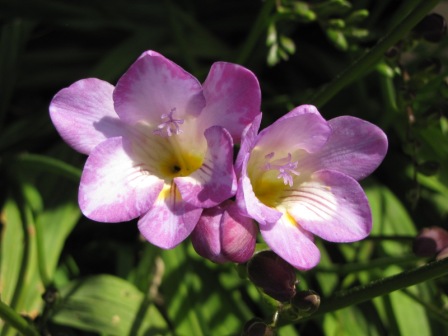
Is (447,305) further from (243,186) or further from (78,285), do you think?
(78,285)

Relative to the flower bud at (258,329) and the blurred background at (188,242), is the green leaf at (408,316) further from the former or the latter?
the flower bud at (258,329)

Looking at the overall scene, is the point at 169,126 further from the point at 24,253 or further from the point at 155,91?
the point at 24,253

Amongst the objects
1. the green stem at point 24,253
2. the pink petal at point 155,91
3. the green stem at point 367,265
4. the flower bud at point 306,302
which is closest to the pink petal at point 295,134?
the pink petal at point 155,91

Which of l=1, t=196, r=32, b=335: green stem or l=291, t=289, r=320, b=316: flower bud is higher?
l=291, t=289, r=320, b=316: flower bud

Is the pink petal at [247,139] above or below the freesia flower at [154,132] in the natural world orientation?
above

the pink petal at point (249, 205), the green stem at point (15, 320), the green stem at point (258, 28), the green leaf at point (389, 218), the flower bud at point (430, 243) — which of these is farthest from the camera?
the green leaf at point (389, 218)

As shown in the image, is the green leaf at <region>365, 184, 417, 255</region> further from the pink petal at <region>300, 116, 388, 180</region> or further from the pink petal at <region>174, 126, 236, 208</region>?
the pink petal at <region>174, 126, 236, 208</region>

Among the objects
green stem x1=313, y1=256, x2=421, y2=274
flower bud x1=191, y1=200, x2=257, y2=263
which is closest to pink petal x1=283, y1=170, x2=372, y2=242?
flower bud x1=191, y1=200, x2=257, y2=263

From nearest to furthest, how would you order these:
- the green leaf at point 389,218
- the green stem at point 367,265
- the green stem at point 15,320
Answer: the green stem at point 15,320, the green stem at point 367,265, the green leaf at point 389,218
